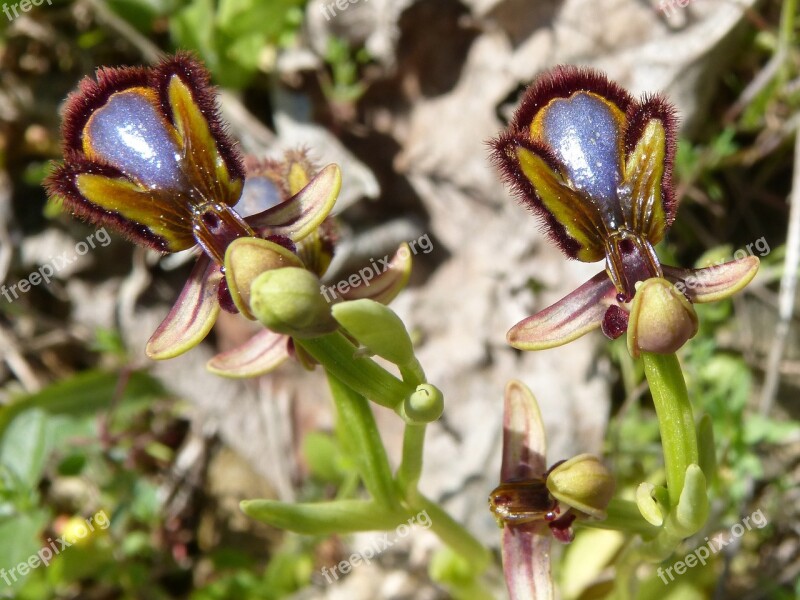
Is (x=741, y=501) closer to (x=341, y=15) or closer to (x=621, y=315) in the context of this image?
(x=621, y=315)

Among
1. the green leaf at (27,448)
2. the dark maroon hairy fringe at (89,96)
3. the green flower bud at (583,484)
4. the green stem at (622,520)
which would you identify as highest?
the dark maroon hairy fringe at (89,96)

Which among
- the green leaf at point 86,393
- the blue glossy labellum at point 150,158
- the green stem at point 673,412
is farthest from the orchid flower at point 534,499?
the green leaf at point 86,393

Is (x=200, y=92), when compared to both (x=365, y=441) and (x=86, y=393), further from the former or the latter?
(x=86, y=393)

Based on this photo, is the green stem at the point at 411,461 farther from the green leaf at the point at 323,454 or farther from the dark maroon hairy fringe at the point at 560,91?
the green leaf at the point at 323,454

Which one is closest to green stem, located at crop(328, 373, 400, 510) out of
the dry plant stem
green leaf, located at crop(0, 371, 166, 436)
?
the dry plant stem

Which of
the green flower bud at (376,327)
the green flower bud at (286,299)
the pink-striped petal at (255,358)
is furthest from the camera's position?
the pink-striped petal at (255,358)

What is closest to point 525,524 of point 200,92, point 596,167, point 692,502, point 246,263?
point 692,502

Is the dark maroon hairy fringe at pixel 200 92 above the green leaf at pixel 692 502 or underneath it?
above
